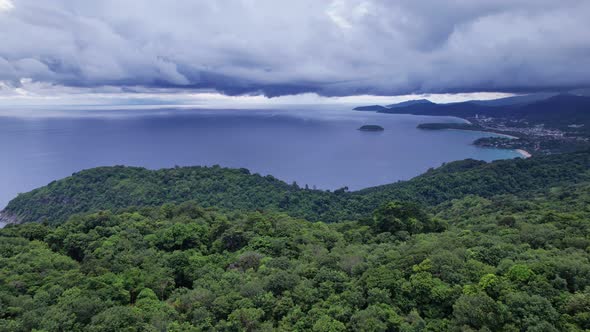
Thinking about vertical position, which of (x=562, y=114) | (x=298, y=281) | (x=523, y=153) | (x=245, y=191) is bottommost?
(x=245, y=191)

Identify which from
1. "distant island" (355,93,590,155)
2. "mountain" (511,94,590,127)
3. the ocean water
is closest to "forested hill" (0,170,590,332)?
the ocean water

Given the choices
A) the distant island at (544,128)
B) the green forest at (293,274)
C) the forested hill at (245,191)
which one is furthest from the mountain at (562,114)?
the green forest at (293,274)

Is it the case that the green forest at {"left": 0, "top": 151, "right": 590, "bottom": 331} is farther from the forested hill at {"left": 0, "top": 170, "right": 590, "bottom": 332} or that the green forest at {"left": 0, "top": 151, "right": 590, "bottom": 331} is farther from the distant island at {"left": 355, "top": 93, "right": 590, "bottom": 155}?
the distant island at {"left": 355, "top": 93, "right": 590, "bottom": 155}

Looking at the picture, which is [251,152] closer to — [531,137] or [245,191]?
[245,191]

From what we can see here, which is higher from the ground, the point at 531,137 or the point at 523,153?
the point at 531,137

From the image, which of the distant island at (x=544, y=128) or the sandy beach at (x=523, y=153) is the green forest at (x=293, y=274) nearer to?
the sandy beach at (x=523, y=153)

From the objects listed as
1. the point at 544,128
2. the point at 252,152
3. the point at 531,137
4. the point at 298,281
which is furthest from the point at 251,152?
the point at 544,128

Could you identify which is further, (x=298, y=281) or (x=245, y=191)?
(x=245, y=191)
